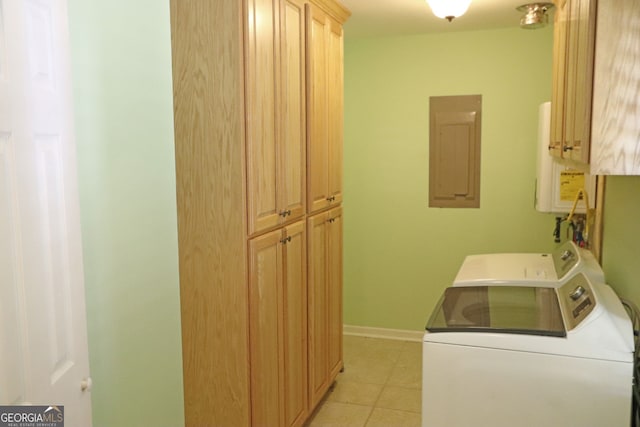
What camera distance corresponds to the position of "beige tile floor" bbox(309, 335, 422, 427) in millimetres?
3162

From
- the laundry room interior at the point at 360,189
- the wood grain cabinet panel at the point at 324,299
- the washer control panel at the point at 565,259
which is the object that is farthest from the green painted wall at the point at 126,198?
the washer control panel at the point at 565,259

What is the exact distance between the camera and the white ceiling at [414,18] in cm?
327

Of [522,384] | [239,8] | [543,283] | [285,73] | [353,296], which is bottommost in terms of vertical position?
[353,296]

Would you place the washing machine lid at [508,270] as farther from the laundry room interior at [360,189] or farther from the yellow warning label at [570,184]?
the yellow warning label at [570,184]

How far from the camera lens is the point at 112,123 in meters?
1.79

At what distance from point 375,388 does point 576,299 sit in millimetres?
1795

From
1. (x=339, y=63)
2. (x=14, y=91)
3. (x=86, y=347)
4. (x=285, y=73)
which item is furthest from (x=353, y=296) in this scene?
(x=14, y=91)

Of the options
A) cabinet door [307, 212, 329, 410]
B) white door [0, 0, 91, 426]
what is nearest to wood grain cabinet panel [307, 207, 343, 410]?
cabinet door [307, 212, 329, 410]

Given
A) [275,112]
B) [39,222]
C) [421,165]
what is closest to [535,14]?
[421,165]

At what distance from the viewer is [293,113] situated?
263 centimetres

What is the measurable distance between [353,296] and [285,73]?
2424 mm

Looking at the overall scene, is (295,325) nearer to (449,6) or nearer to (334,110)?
(334,110)

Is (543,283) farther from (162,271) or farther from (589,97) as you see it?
(162,271)

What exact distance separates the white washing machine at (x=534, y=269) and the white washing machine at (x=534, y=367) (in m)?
0.35
